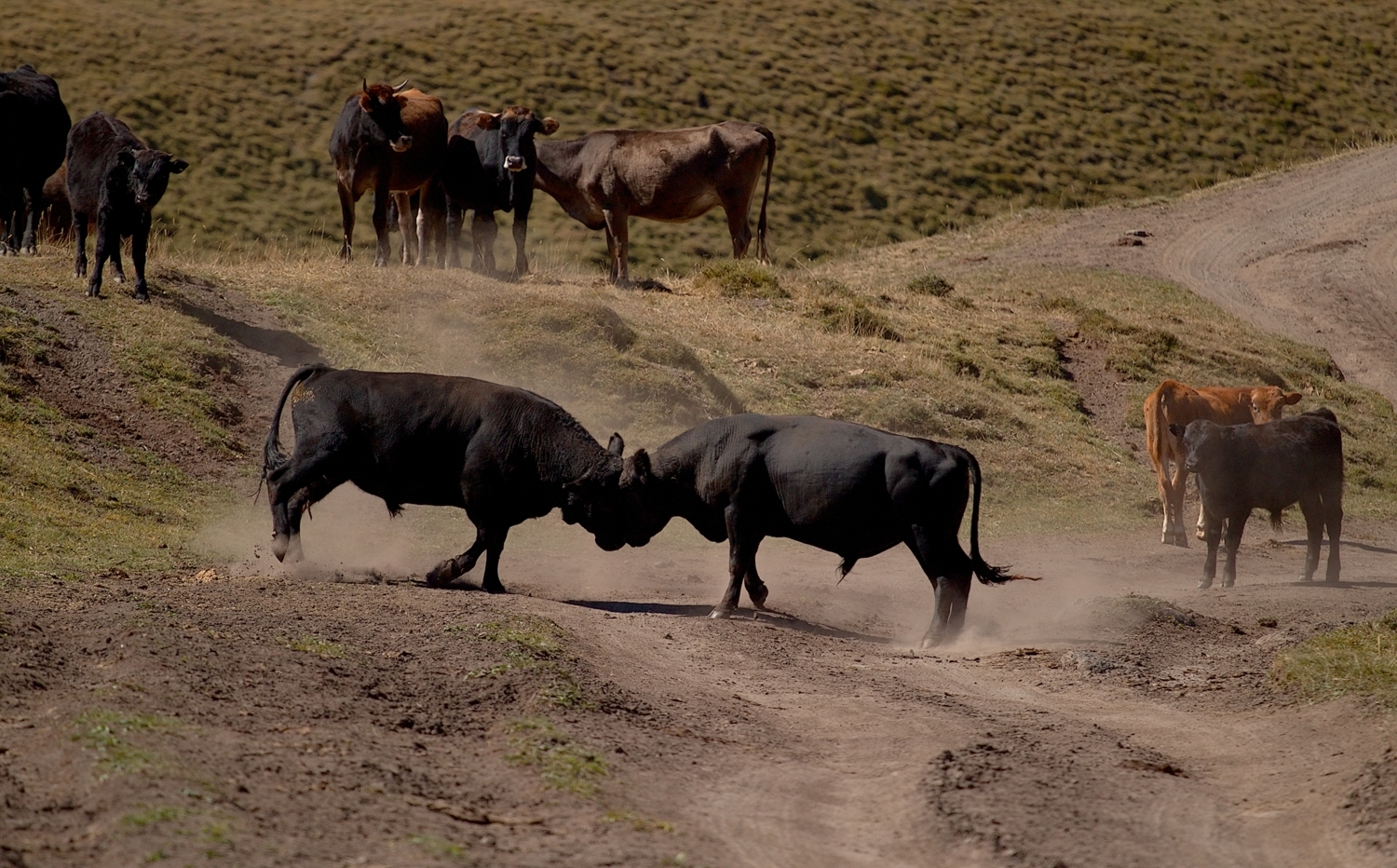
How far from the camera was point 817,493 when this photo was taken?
1137cm

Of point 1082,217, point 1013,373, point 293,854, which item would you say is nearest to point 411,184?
point 1013,373

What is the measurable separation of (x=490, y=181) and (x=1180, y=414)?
→ 37.4ft

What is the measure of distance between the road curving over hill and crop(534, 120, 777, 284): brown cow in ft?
32.3

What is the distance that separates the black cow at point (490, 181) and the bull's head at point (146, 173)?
7233 millimetres

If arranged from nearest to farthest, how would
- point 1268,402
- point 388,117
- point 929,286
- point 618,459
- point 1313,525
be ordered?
point 618,459 → point 1313,525 → point 1268,402 → point 388,117 → point 929,286

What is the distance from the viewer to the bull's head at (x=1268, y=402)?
59.7ft

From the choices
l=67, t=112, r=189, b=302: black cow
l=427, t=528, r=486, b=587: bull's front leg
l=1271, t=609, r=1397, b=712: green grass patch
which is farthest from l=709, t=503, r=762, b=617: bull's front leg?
l=67, t=112, r=189, b=302: black cow

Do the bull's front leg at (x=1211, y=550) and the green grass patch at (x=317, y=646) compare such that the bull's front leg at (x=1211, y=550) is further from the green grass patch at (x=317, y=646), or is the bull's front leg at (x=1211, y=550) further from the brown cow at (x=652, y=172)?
the brown cow at (x=652, y=172)

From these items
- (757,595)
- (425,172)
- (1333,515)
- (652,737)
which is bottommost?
(757,595)

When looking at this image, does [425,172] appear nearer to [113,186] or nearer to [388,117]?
[388,117]

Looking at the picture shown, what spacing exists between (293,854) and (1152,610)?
25.5ft

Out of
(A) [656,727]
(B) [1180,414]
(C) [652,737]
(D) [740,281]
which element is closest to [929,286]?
(D) [740,281]

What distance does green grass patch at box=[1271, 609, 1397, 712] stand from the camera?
8742 millimetres

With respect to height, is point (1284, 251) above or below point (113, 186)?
below
